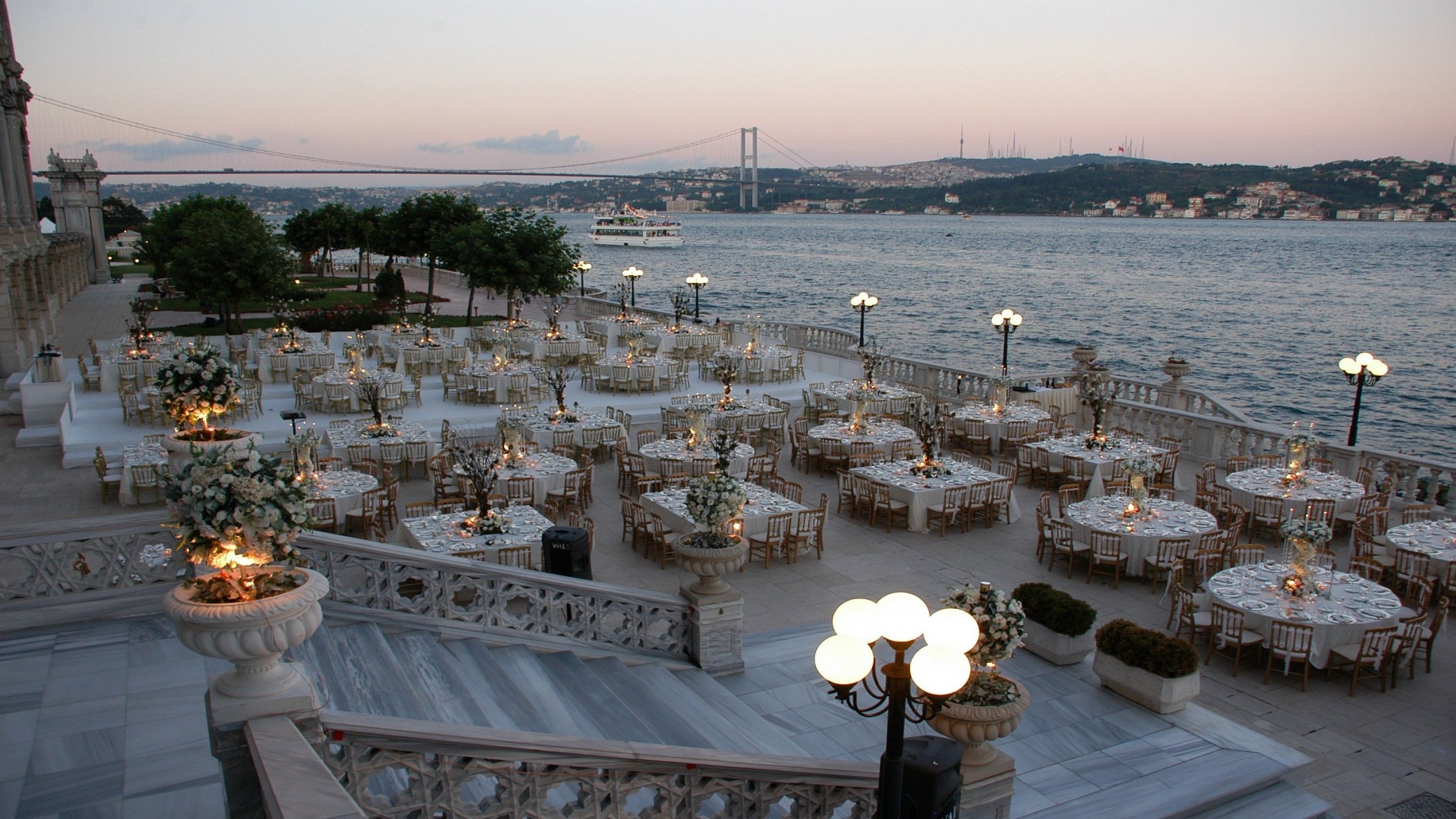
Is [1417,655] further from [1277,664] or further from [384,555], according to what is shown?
[384,555]

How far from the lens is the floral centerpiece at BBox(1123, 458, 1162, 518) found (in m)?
12.2

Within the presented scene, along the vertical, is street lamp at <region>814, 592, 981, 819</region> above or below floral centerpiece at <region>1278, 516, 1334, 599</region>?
above

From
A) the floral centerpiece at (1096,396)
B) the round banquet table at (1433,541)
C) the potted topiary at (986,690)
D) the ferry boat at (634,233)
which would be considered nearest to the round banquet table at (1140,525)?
the round banquet table at (1433,541)

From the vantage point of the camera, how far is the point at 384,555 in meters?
7.89

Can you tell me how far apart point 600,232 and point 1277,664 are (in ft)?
471

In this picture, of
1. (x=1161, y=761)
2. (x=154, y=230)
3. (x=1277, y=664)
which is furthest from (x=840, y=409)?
(x=154, y=230)

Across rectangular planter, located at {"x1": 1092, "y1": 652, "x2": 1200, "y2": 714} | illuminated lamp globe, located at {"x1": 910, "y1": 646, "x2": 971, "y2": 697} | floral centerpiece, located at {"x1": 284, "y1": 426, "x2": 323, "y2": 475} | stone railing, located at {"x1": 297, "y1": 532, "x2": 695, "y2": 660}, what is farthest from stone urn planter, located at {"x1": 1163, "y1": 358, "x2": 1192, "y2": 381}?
illuminated lamp globe, located at {"x1": 910, "y1": 646, "x2": 971, "y2": 697}

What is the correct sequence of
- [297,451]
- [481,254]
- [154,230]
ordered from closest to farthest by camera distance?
[297,451] → [481,254] → [154,230]

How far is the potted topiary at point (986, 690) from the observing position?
5.61m

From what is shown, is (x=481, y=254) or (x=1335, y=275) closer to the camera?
(x=481, y=254)

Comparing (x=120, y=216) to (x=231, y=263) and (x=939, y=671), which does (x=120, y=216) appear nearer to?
(x=231, y=263)

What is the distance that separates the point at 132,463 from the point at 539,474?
6.27m

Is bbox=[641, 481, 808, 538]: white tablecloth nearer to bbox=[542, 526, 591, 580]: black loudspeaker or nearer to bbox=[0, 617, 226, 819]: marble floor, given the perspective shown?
bbox=[542, 526, 591, 580]: black loudspeaker

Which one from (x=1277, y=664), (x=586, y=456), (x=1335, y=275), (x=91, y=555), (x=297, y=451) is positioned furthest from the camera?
(x=1335, y=275)
